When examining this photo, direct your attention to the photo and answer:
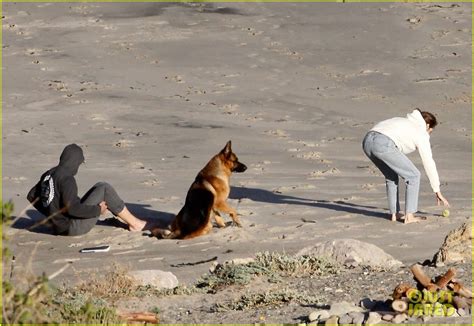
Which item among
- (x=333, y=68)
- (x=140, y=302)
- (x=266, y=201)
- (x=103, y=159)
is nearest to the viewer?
(x=140, y=302)

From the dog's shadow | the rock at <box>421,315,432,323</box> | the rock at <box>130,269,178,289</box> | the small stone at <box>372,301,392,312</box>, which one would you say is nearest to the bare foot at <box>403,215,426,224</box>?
the dog's shadow

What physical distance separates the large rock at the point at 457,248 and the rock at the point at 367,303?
1.56 metres

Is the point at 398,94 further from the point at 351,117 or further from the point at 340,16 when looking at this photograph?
the point at 340,16

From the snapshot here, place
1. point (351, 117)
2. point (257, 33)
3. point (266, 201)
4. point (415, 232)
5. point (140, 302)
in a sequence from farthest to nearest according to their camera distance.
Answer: point (257, 33), point (351, 117), point (266, 201), point (415, 232), point (140, 302)

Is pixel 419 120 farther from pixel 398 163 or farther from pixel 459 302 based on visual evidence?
pixel 459 302

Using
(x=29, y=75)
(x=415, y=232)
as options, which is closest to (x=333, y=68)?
(x=29, y=75)

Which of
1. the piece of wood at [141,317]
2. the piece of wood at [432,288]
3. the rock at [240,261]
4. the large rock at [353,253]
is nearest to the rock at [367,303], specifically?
the piece of wood at [432,288]

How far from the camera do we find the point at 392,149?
1323 centimetres

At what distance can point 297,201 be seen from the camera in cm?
1478

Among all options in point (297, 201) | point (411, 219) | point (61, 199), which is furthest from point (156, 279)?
point (297, 201)

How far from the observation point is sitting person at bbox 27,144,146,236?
13.4 meters

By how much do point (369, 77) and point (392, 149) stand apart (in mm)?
9674

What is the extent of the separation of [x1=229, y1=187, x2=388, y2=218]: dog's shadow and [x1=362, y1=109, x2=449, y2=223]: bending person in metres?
0.59

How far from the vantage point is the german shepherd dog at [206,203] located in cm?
1302
